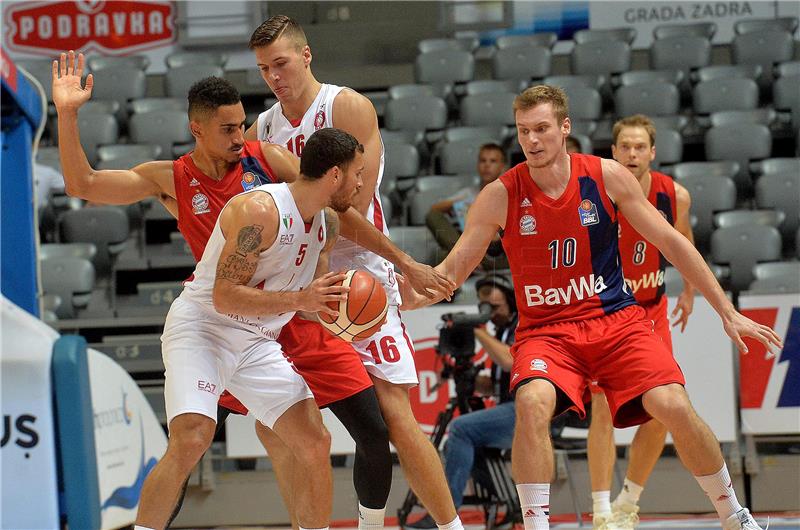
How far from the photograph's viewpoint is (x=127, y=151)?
10.1m

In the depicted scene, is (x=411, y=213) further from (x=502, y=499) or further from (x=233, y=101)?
(x=233, y=101)

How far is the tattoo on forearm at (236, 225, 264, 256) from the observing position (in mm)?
4055

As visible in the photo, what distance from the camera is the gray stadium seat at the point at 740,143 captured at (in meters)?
9.70

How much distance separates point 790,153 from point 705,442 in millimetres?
6763

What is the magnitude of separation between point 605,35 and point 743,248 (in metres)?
4.15

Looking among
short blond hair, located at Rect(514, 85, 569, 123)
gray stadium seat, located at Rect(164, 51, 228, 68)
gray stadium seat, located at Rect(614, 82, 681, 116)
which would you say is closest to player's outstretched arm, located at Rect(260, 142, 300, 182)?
short blond hair, located at Rect(514, 85, 569, 123)

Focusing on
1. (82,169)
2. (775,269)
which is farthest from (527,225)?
(775,269)

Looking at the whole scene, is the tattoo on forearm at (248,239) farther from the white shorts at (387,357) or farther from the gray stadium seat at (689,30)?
the gray stadium seat at (689,30)

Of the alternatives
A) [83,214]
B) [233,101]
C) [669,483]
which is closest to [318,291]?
[233,101]

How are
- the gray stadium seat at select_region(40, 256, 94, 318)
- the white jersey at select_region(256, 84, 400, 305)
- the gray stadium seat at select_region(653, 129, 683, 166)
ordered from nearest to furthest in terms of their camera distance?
the white jersey at select_region(256, 84, 400, 305) < the gray stadium seat at select_region(40, 256, 94, 318) < the gray stadium seat at select_region(653, 129, 683, 166)

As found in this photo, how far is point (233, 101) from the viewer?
4391mm

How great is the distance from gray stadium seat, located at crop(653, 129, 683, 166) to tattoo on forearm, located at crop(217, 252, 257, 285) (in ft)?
20.5

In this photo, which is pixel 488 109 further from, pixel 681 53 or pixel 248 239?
pixel 248 239

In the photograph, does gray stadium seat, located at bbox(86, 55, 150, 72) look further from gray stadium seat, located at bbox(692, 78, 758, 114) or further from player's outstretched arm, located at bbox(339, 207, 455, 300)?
player's outstretched arm, located at bbox(339, 207, 455, 300)
